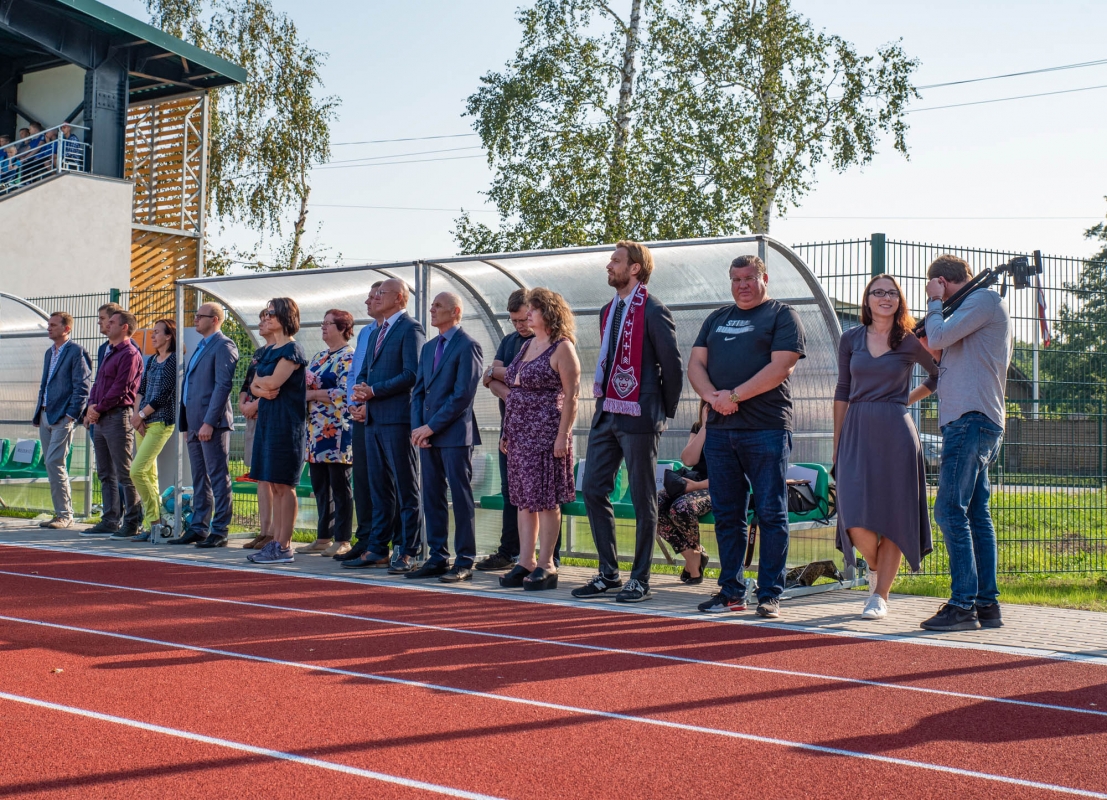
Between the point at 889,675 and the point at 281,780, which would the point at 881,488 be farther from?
the point at 281,780

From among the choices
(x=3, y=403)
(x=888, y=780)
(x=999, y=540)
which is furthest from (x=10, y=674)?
(x=3, y=403)

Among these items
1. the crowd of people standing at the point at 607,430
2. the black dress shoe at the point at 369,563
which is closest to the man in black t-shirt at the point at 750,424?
the crowd of people standing at the point at 607,430

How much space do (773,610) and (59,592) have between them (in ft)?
15.2

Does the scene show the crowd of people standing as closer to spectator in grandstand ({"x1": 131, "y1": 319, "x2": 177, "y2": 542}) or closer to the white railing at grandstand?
spectator in grandstand ({"x1": 131, "y1": 319, "x2": 177, "y2": 542})

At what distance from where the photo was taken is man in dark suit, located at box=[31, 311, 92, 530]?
472 inches

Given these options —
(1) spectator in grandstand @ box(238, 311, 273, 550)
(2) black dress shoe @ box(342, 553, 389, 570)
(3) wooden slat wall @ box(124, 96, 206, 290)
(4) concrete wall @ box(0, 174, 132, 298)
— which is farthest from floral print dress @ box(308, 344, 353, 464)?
(3) wooden slat wall @ box(124, 96, 206, 290)

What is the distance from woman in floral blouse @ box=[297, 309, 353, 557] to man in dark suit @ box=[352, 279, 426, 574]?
0.71 metres

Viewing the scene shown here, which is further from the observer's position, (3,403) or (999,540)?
(3,403)

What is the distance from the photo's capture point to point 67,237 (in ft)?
81.3

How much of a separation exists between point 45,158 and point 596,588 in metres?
22.5

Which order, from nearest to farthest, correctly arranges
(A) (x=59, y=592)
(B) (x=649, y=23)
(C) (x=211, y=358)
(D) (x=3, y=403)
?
1. (A) (x=59, y=592)
2. (C) (x=211, y=358)
3. (D) (x=3, y=403)
4. (B) (x=649, y=23)

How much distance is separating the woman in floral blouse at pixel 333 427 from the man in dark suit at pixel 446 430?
1307mm

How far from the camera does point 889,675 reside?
5391mm

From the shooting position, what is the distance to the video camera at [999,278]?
6824 mm
